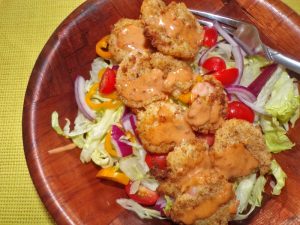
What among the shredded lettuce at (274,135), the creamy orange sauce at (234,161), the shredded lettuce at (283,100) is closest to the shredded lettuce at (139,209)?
the creamy orange sauce at (234,161)

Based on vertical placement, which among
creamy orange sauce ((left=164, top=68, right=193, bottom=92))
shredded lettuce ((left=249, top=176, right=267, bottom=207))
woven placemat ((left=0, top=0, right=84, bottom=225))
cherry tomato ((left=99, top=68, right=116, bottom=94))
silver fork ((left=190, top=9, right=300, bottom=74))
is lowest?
woven placemat ((left=0, top=0, right=84, bottom=225))

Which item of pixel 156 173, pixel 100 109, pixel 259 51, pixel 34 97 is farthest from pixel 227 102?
pixel 34 97

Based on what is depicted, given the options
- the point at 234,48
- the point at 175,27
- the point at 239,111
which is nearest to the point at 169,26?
the point at 175,27

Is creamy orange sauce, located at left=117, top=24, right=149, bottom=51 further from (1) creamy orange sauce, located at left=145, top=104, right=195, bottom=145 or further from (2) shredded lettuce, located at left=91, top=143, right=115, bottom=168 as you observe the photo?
(2) shredded lettuce, located at left=91, top=143, right=115, bottom=168

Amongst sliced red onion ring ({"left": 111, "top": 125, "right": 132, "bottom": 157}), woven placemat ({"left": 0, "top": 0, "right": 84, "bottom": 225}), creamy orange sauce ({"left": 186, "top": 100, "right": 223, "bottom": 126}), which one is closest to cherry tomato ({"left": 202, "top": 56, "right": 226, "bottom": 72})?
creamy orange sauce ({"left": 186, "top": 100, "right": 223, "bottom": 126})

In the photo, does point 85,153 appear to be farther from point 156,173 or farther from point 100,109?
point 156,173

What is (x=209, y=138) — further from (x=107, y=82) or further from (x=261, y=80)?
(x=107, y=82)
